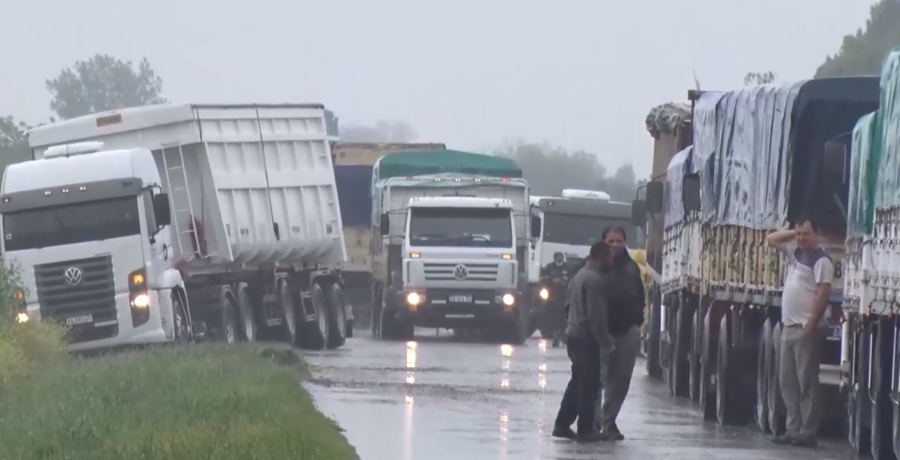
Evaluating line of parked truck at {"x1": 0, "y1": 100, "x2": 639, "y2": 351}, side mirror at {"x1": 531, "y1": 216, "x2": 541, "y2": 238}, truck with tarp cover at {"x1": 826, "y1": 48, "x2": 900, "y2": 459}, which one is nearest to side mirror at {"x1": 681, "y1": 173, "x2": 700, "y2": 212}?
truck with tarp cover at {"x1": 826, "y1": 48, "x2": 900, "y2": 459}

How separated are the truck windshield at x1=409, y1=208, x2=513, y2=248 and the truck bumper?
34.9 inches

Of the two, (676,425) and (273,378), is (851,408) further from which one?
(273,378)

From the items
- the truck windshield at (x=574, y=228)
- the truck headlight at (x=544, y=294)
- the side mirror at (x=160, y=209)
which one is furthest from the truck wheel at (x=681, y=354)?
the truck windshield at (x=574, y=228)

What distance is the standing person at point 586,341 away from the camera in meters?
16.8

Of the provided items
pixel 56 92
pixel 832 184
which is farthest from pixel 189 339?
pixel 56 92

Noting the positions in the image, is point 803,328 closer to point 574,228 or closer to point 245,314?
point 245,314

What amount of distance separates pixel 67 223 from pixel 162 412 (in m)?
13.6

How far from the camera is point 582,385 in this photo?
16969 mm

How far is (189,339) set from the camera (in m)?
30.3

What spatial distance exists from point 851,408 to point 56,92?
162 m

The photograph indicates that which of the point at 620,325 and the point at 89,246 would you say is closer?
the point at 620,325

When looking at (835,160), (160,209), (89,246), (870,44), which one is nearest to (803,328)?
(835,160)

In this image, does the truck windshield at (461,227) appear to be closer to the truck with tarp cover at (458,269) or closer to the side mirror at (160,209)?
the truck with tarp cover at (458,269)

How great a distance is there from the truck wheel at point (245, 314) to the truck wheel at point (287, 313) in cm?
69
